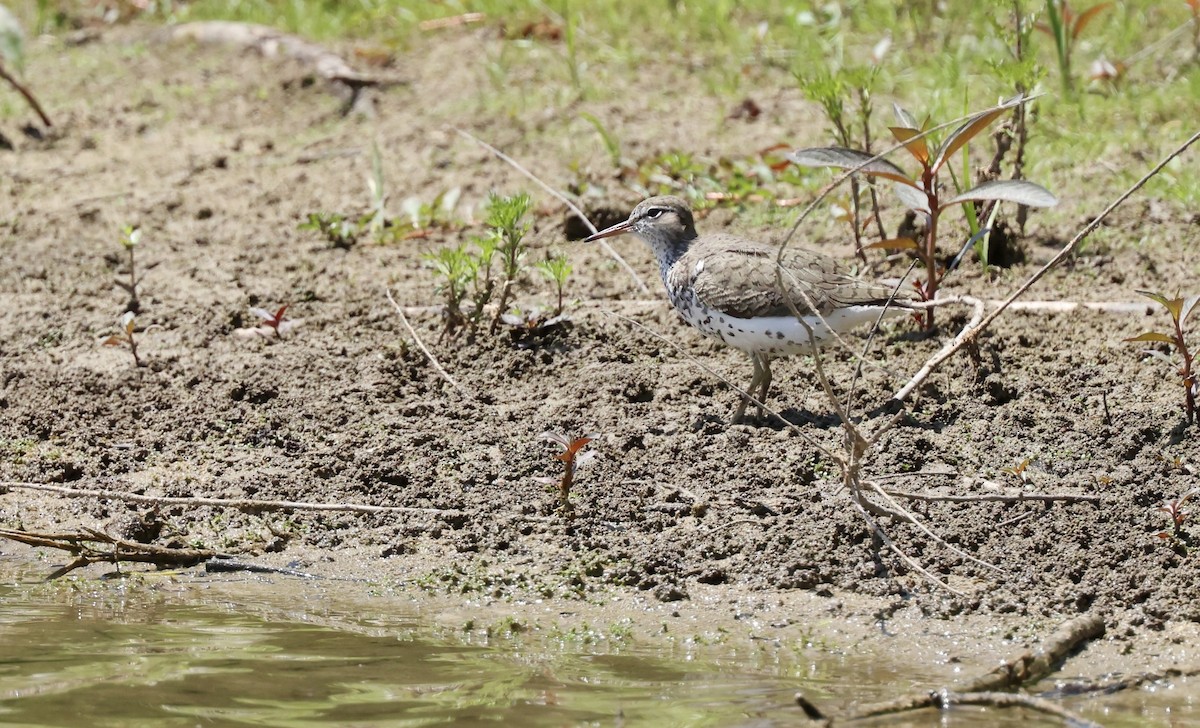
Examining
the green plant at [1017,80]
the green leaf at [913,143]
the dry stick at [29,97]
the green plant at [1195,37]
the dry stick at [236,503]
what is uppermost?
the green plant at [1195,37]

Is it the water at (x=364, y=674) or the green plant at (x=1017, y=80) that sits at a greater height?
the green plant at (x=1017, y=80)

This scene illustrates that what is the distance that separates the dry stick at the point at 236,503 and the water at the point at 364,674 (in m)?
0.43

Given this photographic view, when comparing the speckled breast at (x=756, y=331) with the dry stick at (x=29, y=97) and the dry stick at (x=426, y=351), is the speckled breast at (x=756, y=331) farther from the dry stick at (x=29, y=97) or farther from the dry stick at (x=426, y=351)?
the dry stick at (x=29, y=97)

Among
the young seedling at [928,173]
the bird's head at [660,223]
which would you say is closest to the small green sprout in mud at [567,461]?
the young seedling at [928,173]

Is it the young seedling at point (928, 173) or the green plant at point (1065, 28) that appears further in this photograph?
the green plant at point (1065, 28)

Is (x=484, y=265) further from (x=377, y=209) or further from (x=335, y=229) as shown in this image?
(x=377, y=209)

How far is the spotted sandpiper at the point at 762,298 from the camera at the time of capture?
20.8 ft

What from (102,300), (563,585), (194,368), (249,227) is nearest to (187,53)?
(249,227)

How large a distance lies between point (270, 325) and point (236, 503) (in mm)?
1817

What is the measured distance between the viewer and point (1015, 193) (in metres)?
5.64

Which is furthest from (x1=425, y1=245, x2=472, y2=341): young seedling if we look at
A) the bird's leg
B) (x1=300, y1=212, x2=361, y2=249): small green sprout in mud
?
(x1=300, y1=212, x2=361, y2=249): small green sprout in mud

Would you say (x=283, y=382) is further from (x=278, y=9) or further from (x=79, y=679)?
(x=278, y=9)

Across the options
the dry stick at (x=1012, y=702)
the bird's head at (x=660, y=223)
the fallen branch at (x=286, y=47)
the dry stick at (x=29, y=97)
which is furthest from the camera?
the fallen branch at (x=286, y=47)

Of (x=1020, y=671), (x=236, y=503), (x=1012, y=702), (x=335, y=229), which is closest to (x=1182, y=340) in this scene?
(x=1020, y=671)
